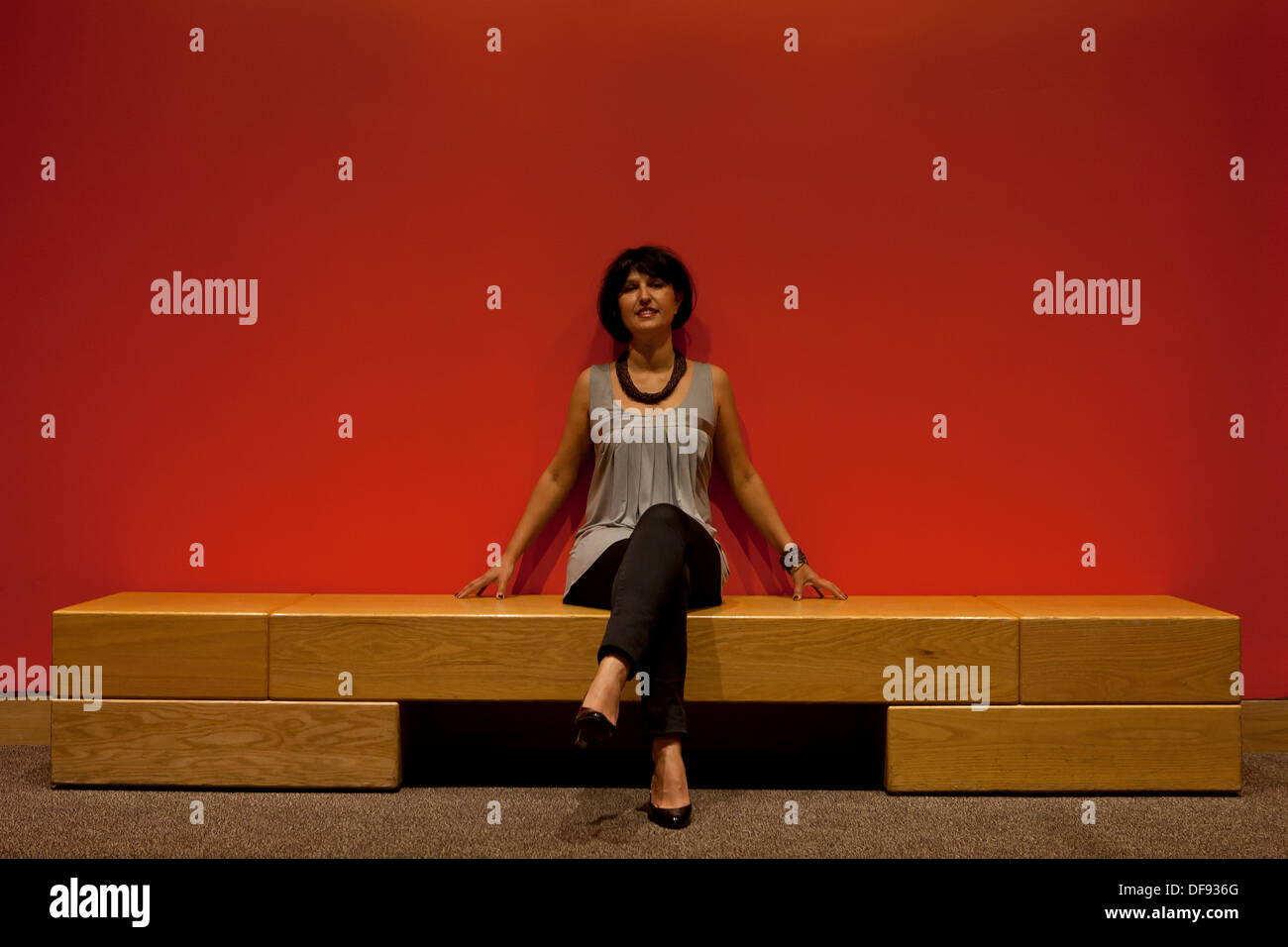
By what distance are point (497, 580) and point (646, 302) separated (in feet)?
2.87

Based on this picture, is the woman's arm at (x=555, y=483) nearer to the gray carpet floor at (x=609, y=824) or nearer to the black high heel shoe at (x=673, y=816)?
the gray carpet floor at (x=609, y=824)

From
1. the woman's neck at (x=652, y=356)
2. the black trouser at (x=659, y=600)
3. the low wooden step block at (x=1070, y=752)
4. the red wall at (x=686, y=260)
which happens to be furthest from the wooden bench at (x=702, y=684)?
the woman's neck at (x=652, y=356)

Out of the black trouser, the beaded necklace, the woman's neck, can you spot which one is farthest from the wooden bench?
the woman's neck

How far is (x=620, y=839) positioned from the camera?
188 centimetres

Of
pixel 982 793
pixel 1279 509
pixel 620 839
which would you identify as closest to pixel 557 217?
pixel 620 839

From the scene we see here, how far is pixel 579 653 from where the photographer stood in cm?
218

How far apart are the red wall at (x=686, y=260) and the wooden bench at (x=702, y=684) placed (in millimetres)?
400

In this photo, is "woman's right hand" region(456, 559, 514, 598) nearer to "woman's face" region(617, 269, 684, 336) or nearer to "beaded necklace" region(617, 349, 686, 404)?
"beaded necklace" region(617, 349, 686, 404)

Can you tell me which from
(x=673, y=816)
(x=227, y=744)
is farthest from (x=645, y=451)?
(x=227, y=744)

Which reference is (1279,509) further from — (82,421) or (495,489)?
(82,421)

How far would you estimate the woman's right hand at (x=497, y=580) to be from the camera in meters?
2.41

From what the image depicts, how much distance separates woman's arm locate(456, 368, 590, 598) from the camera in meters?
2.43

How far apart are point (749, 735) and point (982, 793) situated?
0.66 m

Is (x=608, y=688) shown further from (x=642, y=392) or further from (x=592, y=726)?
(x=642, y=392)
